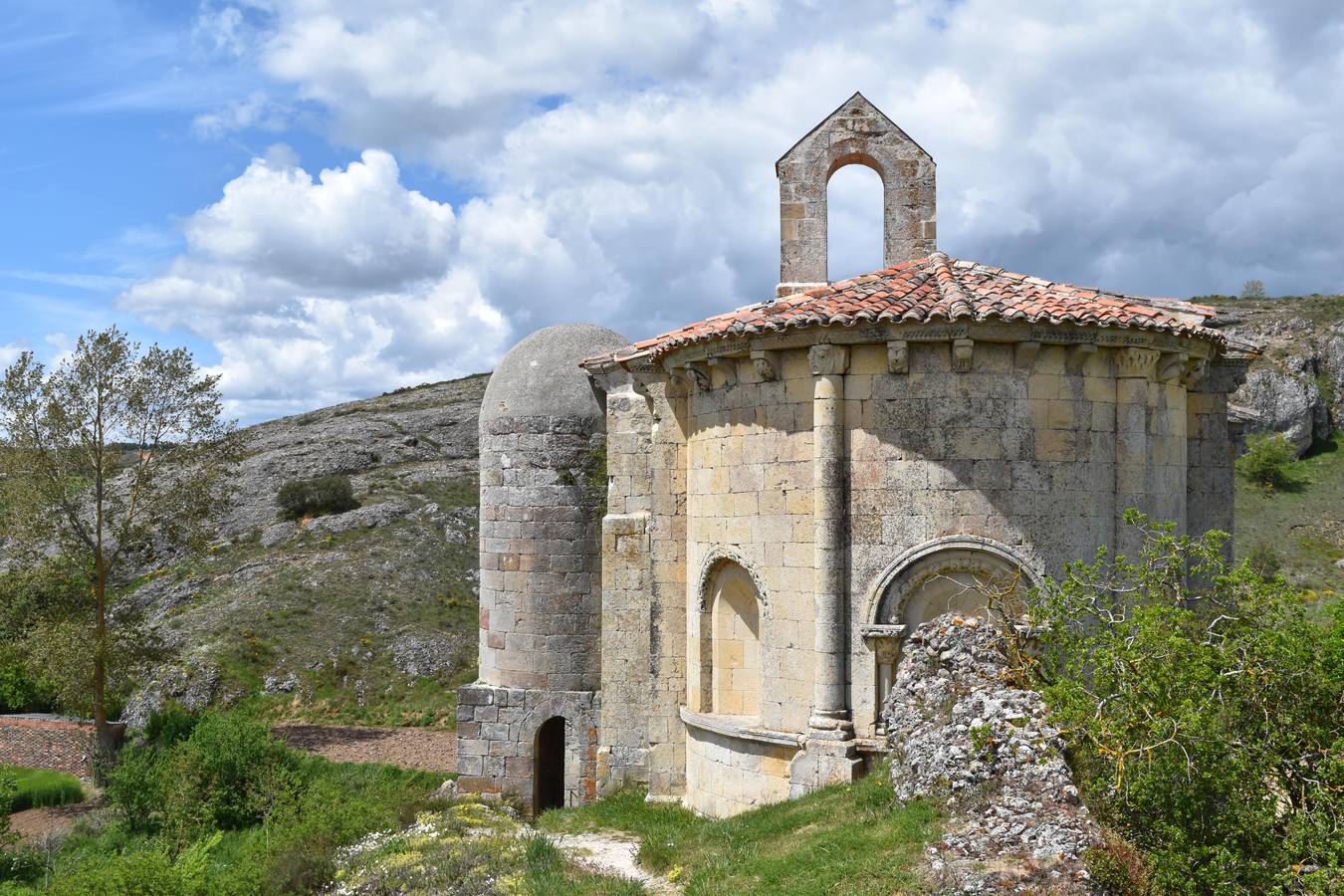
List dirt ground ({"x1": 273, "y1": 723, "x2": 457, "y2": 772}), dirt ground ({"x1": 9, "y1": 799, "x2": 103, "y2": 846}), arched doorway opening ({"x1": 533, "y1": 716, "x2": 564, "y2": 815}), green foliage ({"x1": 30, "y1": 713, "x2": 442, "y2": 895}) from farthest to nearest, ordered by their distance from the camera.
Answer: dirt ground ({"x1": 273, "y1": 723, "x2": 457, "y2": 772}) < dirt ground ({"x1": 9, "y1": 799, "x2": 103, "y2": 846}) < arched doorway opening ({"x1": 533, "y1": 716, "x2": 564, "y2": 815}) < green foliage ({"x1": 30, "y1": 713, "x2": 442, "y2": 895})

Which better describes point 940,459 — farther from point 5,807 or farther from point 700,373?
point 5,807

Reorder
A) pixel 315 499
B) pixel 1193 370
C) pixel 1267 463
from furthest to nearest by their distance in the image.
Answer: pixel 1267 463 → pixel 315 499 → pixel 1193 370

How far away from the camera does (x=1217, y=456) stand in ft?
45.0

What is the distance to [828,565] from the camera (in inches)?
443

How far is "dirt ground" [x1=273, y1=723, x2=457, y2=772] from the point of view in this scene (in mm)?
23672

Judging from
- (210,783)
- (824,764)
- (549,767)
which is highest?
(824,764)

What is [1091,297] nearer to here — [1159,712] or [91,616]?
[1159,712]

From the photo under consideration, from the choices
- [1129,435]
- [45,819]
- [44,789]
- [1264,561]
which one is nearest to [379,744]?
[45,819]

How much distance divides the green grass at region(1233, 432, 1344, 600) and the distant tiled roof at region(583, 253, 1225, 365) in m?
28.9

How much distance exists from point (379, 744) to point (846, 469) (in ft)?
59.9

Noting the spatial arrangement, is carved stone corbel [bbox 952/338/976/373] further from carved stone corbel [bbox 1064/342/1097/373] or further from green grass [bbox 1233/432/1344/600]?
green grass [bbox 1233/432/1344/600]

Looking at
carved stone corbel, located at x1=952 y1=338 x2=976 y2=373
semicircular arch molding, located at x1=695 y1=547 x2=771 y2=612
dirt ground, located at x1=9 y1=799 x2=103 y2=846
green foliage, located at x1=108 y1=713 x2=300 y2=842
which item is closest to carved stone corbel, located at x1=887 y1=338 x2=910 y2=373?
carved stone corbel, located at x1=952 y1=338 x2=976 y2=373

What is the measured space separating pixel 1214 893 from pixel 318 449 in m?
45.7

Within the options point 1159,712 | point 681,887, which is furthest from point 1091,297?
point 681,887
